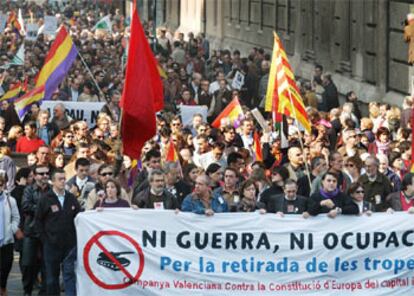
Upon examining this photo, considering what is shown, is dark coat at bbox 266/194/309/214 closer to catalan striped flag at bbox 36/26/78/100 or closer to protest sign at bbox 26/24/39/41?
catalan striped flag at bbox 36/26/78/100

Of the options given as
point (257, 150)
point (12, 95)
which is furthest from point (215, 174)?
point (12, 95)

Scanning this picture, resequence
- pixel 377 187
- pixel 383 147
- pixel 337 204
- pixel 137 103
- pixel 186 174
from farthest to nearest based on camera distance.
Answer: pixel 383 147, pixel 186 174, pixel 377 187, pixel 137 103, pixel 337 204

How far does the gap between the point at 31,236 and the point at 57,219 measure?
85 cm

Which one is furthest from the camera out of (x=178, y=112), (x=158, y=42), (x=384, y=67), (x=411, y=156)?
(x=158, y=42)

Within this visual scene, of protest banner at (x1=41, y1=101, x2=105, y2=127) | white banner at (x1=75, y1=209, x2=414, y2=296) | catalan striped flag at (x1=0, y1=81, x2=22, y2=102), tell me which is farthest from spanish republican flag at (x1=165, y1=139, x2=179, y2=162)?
catalan striped flag at (x1=0, y1=81, x2=22, y2=102)

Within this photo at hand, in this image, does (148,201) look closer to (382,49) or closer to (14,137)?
(14,137)

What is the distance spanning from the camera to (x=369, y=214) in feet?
52.2

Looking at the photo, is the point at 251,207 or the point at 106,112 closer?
the point at 251,207

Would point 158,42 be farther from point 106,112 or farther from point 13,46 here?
point 106,112

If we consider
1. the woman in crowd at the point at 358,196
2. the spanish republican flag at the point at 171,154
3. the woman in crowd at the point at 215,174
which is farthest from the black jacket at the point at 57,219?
the spanish republican flag at the point at 171,154

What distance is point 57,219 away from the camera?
16.8m

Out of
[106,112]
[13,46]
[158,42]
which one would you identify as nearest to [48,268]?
[106,112]

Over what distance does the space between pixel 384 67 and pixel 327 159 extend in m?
13.3

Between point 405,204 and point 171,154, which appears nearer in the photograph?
point 405,204
